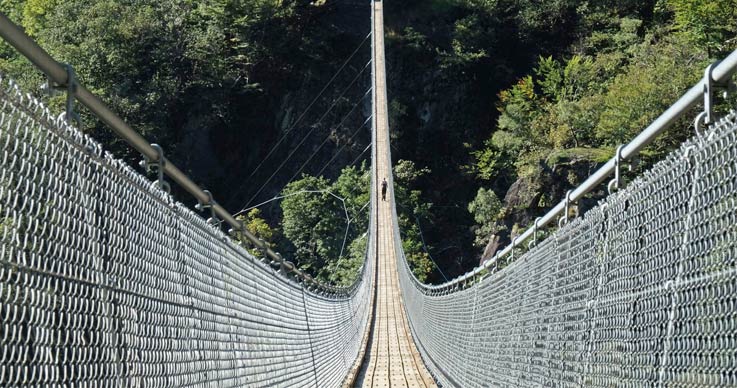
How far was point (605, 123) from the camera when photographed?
22.5 m

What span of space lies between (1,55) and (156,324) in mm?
39744

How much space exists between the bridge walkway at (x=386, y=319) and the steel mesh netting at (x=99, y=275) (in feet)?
19.4

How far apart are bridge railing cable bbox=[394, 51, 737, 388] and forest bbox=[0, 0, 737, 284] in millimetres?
21725

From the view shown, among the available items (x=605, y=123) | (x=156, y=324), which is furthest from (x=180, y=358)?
(x=605, y=123)

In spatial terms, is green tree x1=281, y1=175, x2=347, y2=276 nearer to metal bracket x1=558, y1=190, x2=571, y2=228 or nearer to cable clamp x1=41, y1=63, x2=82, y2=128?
metal bracket x1=558, y1=190, x2=571, y2=228

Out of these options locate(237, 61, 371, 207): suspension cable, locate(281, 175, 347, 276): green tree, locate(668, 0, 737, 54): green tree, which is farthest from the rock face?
locate(237, 61, 371, 207): suspension cable

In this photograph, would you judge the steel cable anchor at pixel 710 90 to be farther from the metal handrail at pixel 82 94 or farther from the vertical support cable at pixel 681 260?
the metal handrail at pixel 82 94

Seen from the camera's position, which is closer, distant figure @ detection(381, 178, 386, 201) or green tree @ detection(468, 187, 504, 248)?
distant figure @ detection(381, 178, 386, 201)

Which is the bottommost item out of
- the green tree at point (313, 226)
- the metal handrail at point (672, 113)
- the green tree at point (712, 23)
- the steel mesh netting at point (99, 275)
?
the steel mesh netting at point (99, 275)

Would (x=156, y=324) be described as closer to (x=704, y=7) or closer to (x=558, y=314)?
(x=558, y=314)

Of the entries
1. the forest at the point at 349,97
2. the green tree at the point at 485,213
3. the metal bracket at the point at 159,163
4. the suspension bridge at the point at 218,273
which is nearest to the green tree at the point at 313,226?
the forest at the point at 349,97

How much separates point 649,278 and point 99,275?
1.11 metres

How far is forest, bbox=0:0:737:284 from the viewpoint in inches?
1136

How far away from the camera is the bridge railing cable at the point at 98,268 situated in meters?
1.88
